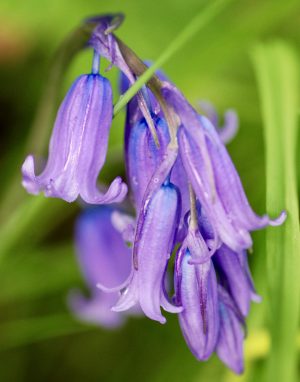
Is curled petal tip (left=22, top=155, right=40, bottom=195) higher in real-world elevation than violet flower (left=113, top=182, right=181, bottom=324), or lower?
higher

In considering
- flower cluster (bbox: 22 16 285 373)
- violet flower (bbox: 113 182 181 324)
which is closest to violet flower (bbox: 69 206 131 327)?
flower cluster (bbox: 22 16 285 373)

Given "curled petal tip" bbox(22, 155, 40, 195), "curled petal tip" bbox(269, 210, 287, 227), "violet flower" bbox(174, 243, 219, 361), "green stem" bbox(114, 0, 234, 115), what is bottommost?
"violet flower" bbox(174, 243, 219, 361)

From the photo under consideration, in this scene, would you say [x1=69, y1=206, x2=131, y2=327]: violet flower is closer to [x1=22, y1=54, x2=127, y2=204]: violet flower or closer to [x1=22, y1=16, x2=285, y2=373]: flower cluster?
[x1=22, y1=16, x2=285, y2=373]: flower cluster

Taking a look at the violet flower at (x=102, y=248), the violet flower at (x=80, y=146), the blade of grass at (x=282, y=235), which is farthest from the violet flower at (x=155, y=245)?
the violet flower at (x=102, y=248)

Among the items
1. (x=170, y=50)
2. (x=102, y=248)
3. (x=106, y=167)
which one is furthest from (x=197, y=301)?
(x=106, y=167)

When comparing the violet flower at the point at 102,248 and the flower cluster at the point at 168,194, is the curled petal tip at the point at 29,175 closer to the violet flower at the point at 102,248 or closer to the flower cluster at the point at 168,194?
the flower cluster at the point at 168,194

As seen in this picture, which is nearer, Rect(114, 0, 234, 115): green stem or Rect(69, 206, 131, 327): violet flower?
Rect(114, 0, 234, 115): green stem

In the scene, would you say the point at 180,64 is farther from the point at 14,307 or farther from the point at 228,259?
the point at 228,259
